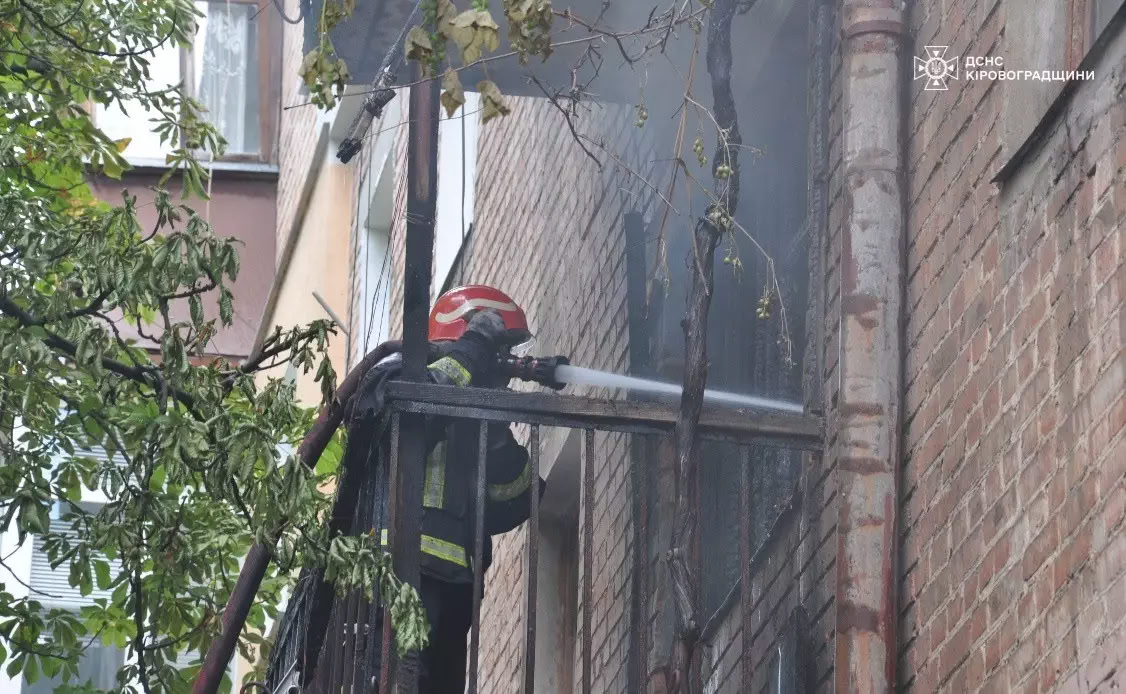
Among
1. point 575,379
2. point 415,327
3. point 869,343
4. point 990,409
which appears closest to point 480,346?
point 575,379

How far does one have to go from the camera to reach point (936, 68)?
15.3 feet

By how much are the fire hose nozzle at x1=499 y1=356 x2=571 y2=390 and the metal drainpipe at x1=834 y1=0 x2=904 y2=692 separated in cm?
152

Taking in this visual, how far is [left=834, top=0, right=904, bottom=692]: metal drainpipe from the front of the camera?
14.6 feet

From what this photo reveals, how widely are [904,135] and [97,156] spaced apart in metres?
4.92

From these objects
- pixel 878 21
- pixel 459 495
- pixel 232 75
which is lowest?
pixel 459 495

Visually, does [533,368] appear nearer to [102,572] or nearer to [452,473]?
[452,473]

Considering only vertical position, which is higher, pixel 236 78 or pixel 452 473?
pixel 236 78

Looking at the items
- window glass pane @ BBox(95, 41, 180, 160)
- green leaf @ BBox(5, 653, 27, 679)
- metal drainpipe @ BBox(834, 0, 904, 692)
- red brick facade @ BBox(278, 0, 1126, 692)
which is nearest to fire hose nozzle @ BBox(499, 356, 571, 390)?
red brick facade @ BBox(278, 0, 1126, 692)

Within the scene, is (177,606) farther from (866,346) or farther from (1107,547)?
(1107,547)

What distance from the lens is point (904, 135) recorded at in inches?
190

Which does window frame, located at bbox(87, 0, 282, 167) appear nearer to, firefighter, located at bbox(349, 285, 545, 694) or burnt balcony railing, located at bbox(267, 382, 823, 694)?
firefighter, located at bbox(349, 285, 545, 694)

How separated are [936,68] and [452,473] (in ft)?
6.34

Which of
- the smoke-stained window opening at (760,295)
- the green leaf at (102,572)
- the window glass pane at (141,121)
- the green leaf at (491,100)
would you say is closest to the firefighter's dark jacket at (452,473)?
the smoke-stained window opening at (760,295)

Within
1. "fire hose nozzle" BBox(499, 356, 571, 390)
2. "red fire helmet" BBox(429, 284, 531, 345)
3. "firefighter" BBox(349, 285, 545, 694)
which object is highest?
"red fire helmet" BBox(429, 284, 531, 345)
